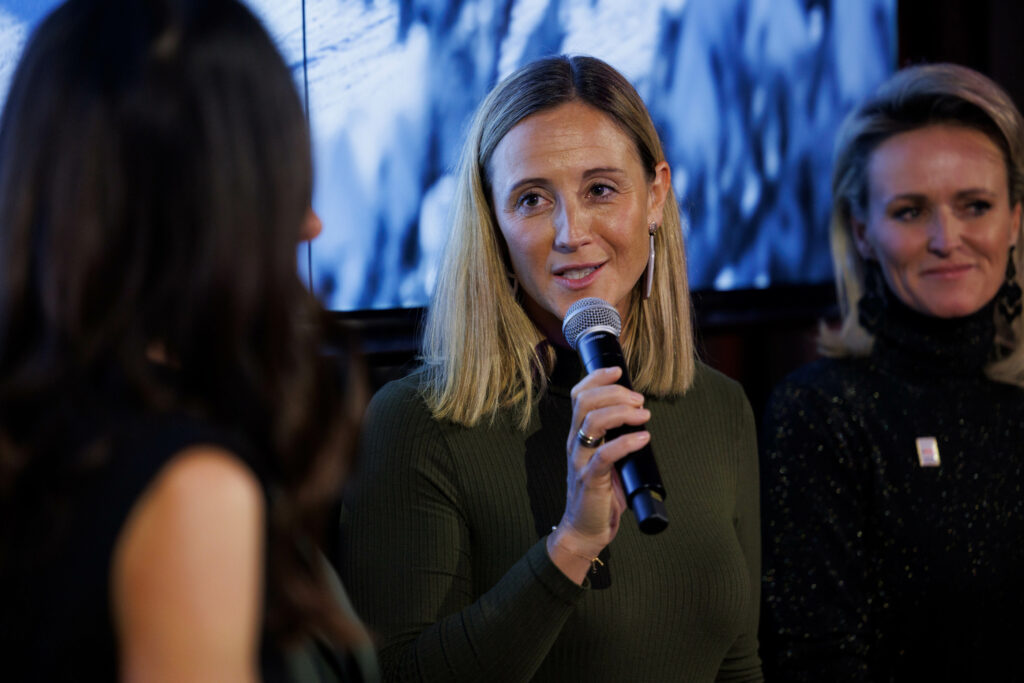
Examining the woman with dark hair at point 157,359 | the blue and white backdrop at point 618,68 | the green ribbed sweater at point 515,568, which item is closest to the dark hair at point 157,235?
the woman with dark hair at point 157,359

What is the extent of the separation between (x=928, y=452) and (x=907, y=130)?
724 millimetres

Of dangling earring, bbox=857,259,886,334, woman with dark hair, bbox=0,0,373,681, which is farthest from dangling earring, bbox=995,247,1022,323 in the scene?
woman with dark hair, bbox=0,0,373,681

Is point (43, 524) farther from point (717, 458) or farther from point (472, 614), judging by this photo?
point (717, 458)

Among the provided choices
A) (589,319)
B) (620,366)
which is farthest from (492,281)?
(620,366)

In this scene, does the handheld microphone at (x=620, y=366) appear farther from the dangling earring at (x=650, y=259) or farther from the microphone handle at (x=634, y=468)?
the dangling earring at (x=650, y=259)

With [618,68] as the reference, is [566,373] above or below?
below

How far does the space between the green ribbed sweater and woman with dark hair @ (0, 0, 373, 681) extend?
0.63 meters

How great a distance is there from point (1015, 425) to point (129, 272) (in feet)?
6.62

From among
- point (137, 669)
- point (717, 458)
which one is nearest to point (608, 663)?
point (717, 458)

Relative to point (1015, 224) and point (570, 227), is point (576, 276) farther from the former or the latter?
point (1015, 224)

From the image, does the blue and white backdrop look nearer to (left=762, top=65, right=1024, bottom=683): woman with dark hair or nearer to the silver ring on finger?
(left=762, top=65, right=1024, bottom=683): woman with dark hair

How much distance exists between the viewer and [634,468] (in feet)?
3.94

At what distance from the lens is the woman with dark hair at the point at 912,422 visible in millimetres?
2033

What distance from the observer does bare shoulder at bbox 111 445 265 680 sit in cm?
69
